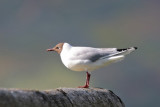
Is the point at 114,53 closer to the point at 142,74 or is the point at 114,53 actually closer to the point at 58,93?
the point at 58,93

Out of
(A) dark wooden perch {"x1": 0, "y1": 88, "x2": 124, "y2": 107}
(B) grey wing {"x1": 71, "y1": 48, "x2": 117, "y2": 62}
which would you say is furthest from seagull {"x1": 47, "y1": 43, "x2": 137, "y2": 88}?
(A) dark wooden perch {"x1": 0, "y1": 88, "x2": 124, "y2": 107}

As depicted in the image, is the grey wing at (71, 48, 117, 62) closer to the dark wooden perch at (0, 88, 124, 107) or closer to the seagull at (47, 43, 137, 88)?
Result: the seagull at (47, 43, 137, 88)

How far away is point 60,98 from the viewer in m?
8.52

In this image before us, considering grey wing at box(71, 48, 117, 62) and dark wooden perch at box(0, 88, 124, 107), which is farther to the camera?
grey wing at box(71, 48, 117, 62)

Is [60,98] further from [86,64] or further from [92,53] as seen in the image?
[92,53]

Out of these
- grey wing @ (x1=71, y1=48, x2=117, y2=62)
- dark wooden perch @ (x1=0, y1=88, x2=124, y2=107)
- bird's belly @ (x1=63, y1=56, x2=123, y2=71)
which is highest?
grey wing @ (x1=71, y1=48, x2=117, y2=62)

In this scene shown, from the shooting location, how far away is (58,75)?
469 feet

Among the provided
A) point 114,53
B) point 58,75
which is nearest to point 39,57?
point 58,75

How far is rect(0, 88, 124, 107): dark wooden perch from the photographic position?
293 inches

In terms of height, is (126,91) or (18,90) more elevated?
(18,90)

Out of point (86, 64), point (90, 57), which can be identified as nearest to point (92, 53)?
point (90, 57)

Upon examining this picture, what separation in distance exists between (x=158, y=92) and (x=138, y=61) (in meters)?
12.3

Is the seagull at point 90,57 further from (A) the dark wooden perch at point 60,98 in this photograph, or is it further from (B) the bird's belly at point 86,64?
(A) the dark wooden perch at point 60,98

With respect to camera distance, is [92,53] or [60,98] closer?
[60,98]
